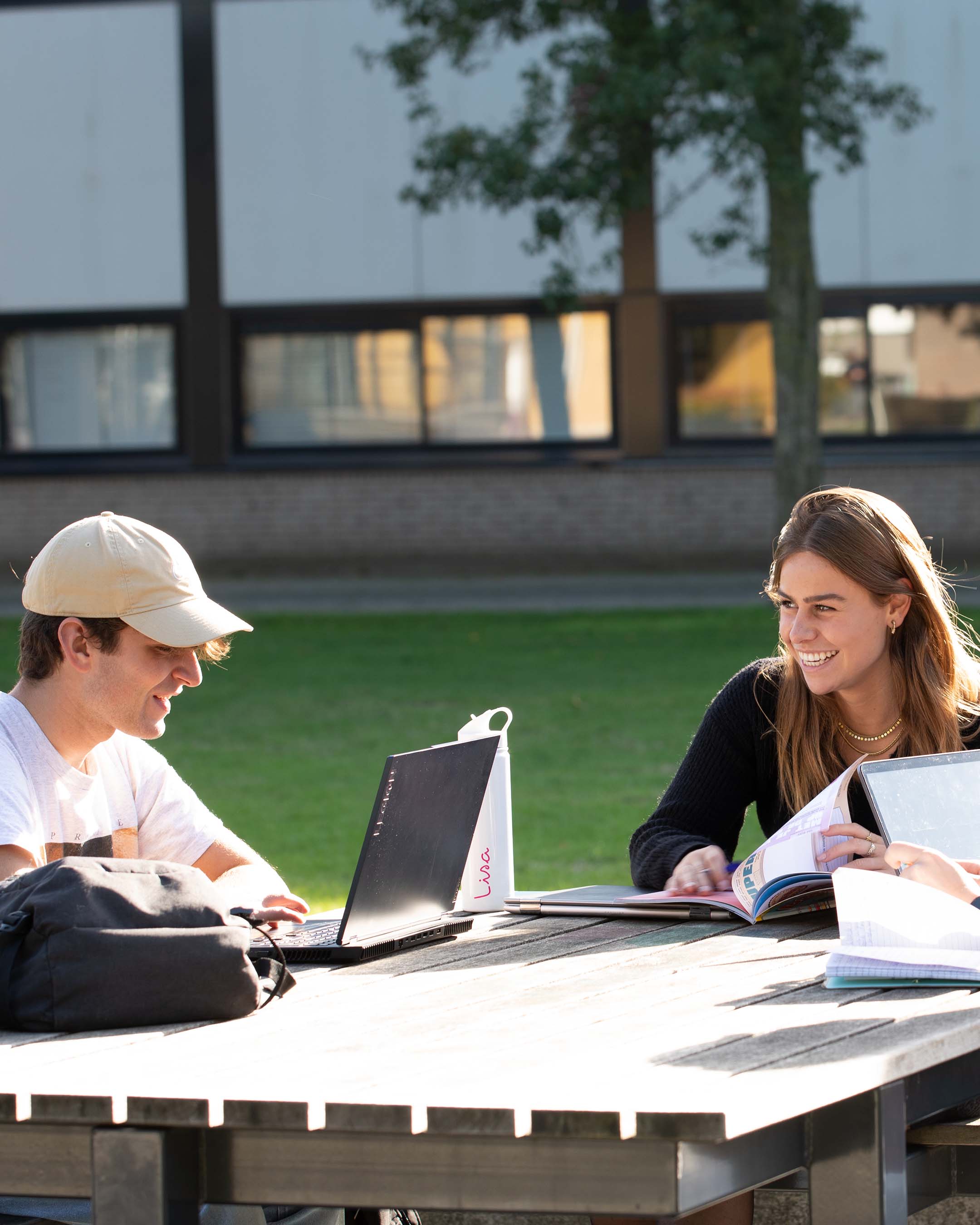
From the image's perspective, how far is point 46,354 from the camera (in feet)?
66.9

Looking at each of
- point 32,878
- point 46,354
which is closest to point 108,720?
point 32,878

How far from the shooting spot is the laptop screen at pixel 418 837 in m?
2.78

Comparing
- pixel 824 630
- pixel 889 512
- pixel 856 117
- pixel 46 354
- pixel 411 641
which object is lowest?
pixel 411 641

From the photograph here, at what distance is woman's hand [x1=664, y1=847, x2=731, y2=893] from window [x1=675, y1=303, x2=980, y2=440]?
52.8 feet

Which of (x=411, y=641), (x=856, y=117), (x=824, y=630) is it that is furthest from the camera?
(x=856, y=117)

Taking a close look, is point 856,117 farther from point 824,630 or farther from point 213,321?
A: point 824,630

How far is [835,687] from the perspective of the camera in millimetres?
3621

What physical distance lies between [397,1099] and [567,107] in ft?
49.6

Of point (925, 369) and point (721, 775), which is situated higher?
point (925, 369)

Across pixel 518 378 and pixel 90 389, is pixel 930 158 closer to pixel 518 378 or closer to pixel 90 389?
pixel 518 378

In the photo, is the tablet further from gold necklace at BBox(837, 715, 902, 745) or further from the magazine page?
gold necklace at BBox(837, 715, 902, 745)

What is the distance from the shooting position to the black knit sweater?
372cm

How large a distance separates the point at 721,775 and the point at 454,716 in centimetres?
704

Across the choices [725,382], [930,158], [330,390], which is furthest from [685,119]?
[330,390]
